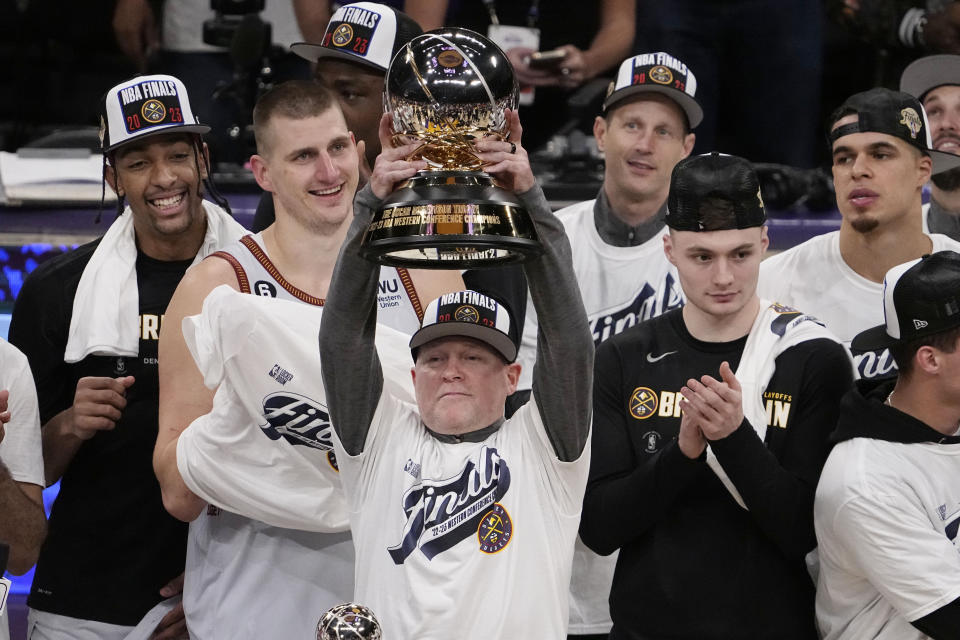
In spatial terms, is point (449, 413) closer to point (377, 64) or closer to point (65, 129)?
point (377, 64)

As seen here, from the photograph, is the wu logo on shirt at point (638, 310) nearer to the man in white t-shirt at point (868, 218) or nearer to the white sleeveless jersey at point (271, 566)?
the man in white t-shirt at point (868, 218)

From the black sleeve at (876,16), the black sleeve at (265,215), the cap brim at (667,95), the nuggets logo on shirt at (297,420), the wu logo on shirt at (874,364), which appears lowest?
the nuggets logo on shirt at (297,420)

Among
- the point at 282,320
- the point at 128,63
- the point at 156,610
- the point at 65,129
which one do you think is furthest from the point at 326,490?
the point at 128,63

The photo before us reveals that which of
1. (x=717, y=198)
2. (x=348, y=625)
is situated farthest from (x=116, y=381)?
(x=348, y=625)

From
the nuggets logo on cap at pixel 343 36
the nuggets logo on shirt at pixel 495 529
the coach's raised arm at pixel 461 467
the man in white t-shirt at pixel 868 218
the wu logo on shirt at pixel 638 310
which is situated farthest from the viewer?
the wu logo on shirt at pixel 638 310

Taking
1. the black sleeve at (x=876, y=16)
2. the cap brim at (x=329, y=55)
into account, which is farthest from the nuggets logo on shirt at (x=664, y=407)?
the black sleeve at (x=876, y=16)

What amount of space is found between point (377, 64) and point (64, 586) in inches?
62.2

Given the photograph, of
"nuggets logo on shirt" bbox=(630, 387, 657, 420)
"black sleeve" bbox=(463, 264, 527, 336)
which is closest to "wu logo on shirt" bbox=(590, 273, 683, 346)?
"black sleeve" bbox=(463, 264, 527, 336)

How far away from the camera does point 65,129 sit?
600cm

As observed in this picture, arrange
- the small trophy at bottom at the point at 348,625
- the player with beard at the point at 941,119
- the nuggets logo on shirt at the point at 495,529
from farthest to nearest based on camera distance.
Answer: the player with beard at the point at 941,119
the nuggets logo on shirt at the point at 495,529
the small trophy at bottom at the point at 348,625

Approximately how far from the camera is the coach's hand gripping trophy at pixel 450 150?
2285mm

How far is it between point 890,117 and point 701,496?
1.25 m

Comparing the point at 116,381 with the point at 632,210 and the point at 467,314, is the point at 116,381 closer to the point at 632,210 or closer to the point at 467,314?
the point at 467,314

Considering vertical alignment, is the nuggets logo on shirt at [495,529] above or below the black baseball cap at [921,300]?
below
